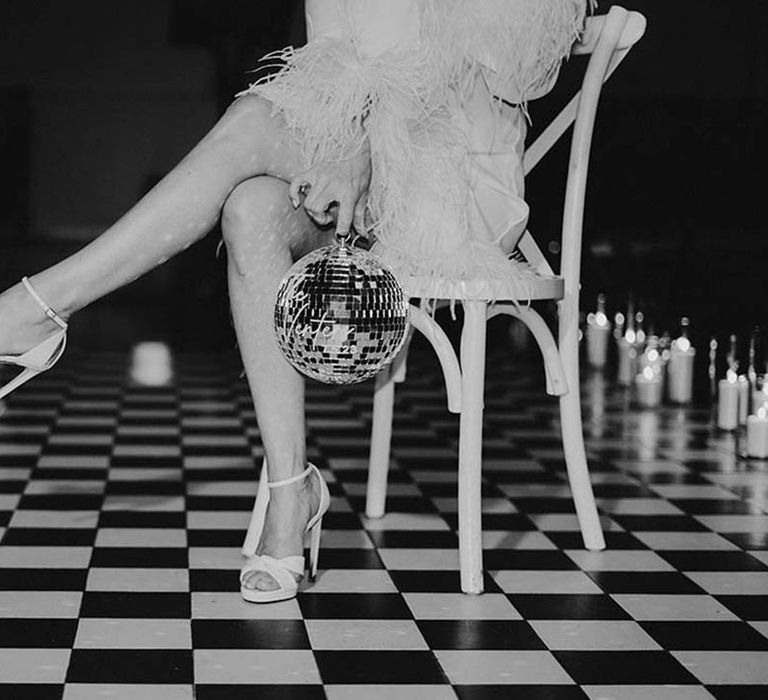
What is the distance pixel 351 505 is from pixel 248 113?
0.92 m

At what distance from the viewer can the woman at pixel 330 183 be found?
202 cm

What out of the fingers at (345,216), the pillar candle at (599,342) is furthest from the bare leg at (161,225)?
the pillar candle at (599,342)

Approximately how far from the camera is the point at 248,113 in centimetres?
207

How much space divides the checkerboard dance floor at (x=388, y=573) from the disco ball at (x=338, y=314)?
335 mm

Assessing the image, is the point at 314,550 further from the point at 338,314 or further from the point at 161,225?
the point at 161,225

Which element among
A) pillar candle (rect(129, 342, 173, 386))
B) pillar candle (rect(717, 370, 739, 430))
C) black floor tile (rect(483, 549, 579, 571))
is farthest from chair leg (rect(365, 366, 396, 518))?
pillar candle (rect(129, 342, 173, 386))

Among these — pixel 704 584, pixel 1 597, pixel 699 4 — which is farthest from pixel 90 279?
pixel 699 4

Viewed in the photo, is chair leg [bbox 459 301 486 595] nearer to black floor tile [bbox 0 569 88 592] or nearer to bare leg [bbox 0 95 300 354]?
bare leg [bbox 0 95 300 354]

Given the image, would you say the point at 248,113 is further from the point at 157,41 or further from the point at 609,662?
the point at 157,41

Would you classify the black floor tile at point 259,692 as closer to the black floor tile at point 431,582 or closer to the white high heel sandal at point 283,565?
the white high heel sandal at point 283,565

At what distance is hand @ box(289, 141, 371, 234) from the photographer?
2031 millimetres

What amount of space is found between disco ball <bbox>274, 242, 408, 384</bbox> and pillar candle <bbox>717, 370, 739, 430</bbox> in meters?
2.00

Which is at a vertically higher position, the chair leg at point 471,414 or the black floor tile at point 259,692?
the chair leg at point 471,414

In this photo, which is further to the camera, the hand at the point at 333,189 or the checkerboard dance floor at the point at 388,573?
the hand at the point at 333,189
